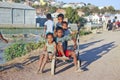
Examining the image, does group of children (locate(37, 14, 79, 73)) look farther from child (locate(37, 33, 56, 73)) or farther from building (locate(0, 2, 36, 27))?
building (locate(0, 2, 36, 27))

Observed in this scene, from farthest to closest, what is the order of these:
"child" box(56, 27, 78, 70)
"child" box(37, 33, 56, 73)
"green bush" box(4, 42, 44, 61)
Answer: "green bush" box(4, 42, 44, 61) < "child" box(56, 27, 78, 70) < "child" box(37, 33, 56, 73)

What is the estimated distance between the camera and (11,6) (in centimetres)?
5734

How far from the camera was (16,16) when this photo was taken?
57.4 metres

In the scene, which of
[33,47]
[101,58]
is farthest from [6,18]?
[101,58]

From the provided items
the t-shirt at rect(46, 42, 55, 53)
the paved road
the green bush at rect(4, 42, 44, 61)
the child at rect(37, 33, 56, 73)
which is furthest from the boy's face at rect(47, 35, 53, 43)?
the green bush at rect(4, 42, 44, 61)

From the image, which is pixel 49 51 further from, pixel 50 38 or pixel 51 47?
pixel 50 38

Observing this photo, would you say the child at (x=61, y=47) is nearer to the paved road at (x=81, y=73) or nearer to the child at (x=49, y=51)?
the child at (x=49, y=51)

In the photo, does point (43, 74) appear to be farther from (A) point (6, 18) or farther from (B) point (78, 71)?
(A) point (6, 18)

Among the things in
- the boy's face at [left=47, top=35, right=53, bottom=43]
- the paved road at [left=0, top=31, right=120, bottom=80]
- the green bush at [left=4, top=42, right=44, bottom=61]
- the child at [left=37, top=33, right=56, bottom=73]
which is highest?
the boy's face at [left=47, top=35, right=53, bottom=43]

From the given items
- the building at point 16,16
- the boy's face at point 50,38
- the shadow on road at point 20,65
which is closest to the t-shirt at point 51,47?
the boy's face at point 50,38

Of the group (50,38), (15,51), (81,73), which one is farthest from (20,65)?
(15,51)

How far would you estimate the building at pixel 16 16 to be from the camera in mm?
55844

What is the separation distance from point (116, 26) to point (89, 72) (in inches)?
953

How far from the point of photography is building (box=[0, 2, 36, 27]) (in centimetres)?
5584
